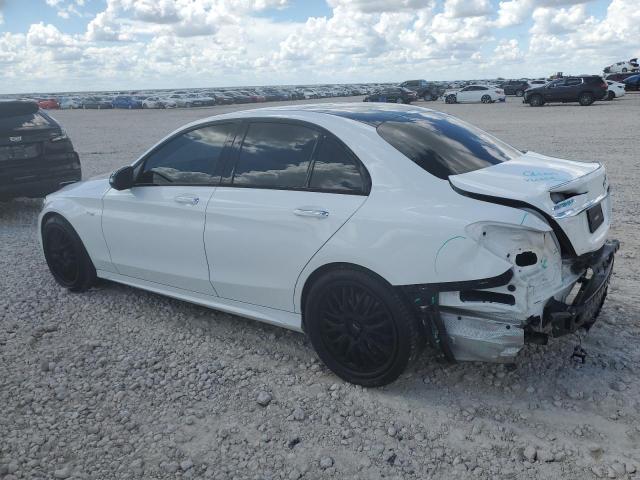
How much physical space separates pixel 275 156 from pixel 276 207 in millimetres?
382

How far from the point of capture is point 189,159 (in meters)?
4.18

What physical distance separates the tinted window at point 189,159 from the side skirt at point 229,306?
0.82 m

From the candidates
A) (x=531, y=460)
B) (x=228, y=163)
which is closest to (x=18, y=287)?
(x=228, y=163)

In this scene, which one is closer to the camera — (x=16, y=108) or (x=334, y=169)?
(x=334, y=169)

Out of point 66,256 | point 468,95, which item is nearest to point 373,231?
point 66,256

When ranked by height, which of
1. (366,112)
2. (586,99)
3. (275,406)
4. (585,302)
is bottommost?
(586,99)

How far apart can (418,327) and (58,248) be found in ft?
12.0

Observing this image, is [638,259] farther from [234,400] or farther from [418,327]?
[234,400]

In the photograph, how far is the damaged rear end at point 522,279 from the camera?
9.27ft

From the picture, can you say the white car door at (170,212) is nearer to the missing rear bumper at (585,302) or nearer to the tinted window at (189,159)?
the tinted window at (189,159)

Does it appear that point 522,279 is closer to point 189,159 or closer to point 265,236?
point 265,236

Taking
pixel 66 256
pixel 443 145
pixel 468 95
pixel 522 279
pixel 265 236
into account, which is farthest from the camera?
pixel 468 95

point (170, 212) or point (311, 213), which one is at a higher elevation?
point (311, 213)

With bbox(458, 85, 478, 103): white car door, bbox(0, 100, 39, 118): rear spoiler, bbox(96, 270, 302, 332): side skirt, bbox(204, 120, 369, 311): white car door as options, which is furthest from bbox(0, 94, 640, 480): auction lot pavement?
bbox(458, 85, 478, 103): white car door
